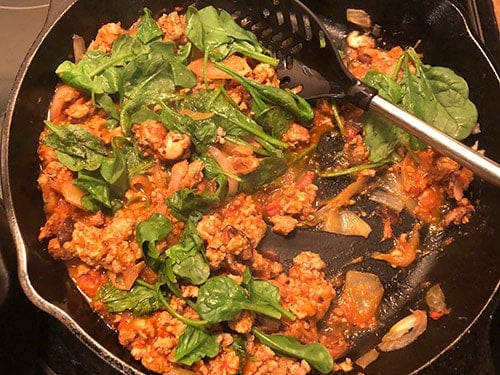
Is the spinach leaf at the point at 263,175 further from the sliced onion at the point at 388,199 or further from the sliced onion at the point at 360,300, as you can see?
the sliced onion at the point at 360,300

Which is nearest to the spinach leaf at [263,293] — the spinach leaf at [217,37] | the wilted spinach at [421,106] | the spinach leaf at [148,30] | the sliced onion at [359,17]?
the wilted spinach at [421,106]

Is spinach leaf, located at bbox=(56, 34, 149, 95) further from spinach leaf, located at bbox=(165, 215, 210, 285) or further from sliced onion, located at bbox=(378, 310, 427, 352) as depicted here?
sliced onion, located at bbox=(378, 310, 427, 352)

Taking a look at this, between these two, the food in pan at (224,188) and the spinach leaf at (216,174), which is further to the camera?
the spinach leaf at (216,174)

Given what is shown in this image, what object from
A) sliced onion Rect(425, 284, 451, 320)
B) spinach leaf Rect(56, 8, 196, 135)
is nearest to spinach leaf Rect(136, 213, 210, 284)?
spinach leaf Rect(56, 8, 196, 135)

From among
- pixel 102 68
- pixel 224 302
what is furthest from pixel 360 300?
pixel 102 68

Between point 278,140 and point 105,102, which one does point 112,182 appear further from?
point 278,140
